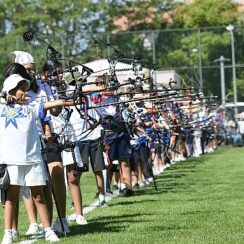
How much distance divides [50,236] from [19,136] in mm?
967

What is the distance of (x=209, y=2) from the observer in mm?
63250

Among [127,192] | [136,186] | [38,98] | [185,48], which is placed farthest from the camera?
[185,48]

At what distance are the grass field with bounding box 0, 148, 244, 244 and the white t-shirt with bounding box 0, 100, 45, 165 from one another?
0.86m

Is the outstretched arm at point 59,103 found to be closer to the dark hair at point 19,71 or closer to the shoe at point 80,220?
the dark hair at point 19,71

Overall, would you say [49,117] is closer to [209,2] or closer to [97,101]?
[97,101]

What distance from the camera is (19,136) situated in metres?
8.54

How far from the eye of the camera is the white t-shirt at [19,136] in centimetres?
854

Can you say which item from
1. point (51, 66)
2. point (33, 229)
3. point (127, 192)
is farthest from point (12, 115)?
point (127, 192)

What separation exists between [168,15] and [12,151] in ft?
194

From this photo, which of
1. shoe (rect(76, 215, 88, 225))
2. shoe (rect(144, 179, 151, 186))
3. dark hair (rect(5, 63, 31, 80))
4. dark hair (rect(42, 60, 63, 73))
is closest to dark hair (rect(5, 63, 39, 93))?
dark hair (rect(5, 63, 31, 80))

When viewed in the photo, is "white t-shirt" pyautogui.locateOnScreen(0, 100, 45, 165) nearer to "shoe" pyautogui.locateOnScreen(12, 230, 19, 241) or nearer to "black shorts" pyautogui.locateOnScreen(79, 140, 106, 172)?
"shoe" pyautogui.locateOnScreen(12, 230, 19, 241)

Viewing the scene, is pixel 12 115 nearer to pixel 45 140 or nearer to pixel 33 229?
pixel 45 140

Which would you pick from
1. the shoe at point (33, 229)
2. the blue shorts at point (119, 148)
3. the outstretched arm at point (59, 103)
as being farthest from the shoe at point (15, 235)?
the blue shorts at point (119, 148)

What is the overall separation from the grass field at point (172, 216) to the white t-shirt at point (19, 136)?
33.9 inches
